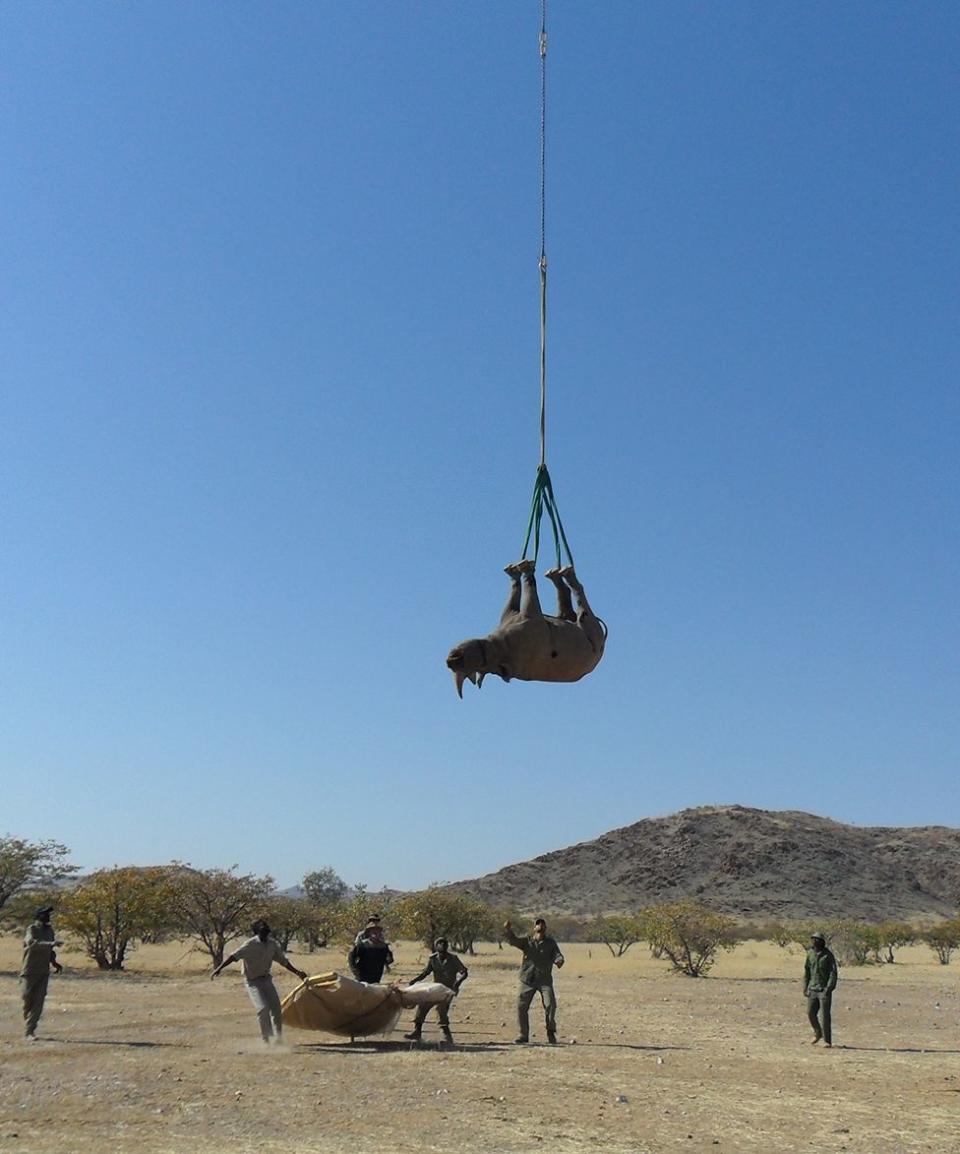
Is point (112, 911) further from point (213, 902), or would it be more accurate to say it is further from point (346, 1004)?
point (346, 1004)

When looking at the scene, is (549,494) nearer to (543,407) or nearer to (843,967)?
(543,407)

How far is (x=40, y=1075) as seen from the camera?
12.1 m

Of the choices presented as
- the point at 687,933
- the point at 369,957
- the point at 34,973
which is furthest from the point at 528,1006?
the point at 687,933

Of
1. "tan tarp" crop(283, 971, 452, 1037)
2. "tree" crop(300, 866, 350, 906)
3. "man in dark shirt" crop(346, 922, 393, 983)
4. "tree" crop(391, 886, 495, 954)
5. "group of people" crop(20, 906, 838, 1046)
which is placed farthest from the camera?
"tree" crop(300, 866, 350, 906)

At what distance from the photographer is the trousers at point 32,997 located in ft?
49.3

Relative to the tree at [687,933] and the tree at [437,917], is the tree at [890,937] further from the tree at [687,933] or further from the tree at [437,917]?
the tree at [437,917]

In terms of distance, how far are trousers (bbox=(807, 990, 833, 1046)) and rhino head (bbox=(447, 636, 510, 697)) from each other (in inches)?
316

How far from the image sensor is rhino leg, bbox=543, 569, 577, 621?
1187cm

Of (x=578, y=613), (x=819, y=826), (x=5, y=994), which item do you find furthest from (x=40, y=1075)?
(x=819, y=826)

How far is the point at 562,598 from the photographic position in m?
11.9

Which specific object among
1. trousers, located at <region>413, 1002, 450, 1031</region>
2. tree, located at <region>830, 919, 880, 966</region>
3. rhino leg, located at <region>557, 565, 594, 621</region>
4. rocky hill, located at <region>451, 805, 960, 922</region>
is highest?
rocky hill, located at <region>451, 805, 960, 922</region>

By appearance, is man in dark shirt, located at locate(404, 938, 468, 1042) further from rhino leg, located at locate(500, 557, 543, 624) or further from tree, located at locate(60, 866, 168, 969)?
tree, located at locate(60, 866, 168, 969)

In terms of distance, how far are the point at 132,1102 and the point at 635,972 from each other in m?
26.4

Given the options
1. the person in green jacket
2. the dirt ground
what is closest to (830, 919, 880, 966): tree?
the dirt ground
